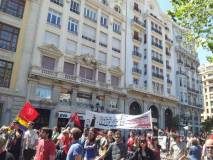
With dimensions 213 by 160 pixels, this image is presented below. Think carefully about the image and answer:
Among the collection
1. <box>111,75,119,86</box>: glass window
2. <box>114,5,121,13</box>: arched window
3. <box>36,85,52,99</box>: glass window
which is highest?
<box>114,5,121,13</box>: arched window

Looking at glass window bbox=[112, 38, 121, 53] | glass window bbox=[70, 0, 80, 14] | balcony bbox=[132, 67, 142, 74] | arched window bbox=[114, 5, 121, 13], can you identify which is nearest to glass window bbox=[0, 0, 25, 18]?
glass window bbox=[70, 0, 80, 14]

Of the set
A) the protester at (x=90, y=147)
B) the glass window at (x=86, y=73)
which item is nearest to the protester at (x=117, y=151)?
the protester at (x=90, y=147)

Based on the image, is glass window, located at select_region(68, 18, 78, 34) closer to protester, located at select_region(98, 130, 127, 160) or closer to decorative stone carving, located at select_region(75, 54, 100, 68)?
decorative stone carving, located at select_region(75, 54, 100, 68)

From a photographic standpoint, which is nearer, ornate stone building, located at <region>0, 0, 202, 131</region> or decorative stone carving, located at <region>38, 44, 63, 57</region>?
ornate stone building, located at <region>0, 0, 202, 131</region>

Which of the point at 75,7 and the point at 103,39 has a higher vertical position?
the point at 75,7

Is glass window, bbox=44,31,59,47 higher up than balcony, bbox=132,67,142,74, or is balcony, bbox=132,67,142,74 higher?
glass window, bbox=44,31,59,47

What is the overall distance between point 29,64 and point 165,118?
21801mm

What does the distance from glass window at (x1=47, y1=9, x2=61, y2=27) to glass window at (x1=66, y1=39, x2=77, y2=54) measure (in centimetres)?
220

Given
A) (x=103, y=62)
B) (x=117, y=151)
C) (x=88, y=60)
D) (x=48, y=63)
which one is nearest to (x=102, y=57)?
(x=103, y=62)

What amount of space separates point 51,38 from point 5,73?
6368 mm

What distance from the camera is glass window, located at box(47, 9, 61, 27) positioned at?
25.3 m

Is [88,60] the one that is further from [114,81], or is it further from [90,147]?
[90,147]

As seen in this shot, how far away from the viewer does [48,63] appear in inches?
947

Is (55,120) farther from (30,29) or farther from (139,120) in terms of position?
(139,120)
